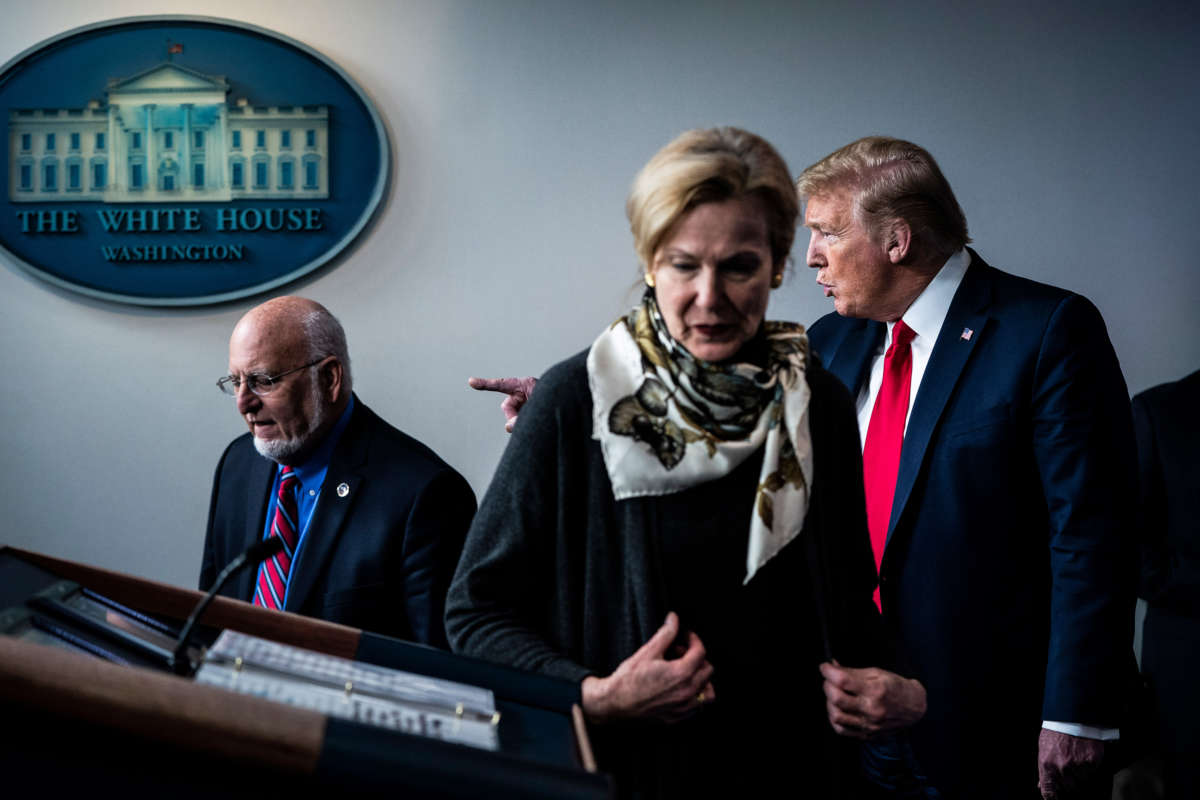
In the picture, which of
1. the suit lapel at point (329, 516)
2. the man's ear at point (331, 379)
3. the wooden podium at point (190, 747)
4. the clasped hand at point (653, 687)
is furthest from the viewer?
the man's ear at point (331, 379)

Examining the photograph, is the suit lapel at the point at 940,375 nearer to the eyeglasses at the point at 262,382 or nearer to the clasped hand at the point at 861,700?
the clasped hand at the point at 861,700

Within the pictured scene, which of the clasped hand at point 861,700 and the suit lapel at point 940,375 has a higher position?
the suit lapel at point 940,375

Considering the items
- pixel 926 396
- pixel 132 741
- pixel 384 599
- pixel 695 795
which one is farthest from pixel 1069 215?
pixel 132 741

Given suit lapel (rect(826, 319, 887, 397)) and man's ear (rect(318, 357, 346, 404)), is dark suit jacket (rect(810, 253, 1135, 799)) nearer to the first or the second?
suit lapel (rect(826, 319, 887, 397))

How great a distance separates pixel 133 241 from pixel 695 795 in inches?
96.5

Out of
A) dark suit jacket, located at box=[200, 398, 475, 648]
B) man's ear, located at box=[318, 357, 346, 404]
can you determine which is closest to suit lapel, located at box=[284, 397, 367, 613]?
dark suit jacket, located at box=[200, 398, 475, 648]

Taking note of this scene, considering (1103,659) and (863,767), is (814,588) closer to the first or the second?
(863,767)

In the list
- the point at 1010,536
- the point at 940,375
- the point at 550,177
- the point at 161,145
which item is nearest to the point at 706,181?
the point at 940,375

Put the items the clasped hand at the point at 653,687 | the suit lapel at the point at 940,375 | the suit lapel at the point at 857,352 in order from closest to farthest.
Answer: the clasped hand at the point at 653,687 → the suit lapel at the point at 940,375 → the suit lapel at the point at 857,352

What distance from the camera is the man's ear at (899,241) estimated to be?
83.4 inches

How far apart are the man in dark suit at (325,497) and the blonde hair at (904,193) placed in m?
1.04

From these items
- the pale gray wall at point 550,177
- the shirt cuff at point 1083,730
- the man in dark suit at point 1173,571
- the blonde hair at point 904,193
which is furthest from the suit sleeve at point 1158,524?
the blonde hair at point 904,193

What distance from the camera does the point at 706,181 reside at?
1144mm

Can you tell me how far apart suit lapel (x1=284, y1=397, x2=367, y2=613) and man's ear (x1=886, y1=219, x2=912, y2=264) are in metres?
1.19
